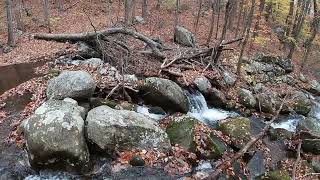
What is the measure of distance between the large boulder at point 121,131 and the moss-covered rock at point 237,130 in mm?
2504

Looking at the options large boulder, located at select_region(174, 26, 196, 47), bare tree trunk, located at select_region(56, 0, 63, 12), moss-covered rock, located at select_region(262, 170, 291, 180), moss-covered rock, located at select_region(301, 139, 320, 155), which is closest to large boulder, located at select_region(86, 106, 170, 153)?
moss-covered rock, located at select_region(262, 170, 291, 180)

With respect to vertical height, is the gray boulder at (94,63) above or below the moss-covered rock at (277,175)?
above

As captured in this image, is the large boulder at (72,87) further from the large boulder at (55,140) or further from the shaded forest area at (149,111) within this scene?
the large boulder at (55,140)

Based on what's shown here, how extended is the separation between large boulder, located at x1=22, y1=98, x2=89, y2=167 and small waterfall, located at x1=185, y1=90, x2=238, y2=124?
17.7 ft

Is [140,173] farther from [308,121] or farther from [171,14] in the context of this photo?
[171,14]

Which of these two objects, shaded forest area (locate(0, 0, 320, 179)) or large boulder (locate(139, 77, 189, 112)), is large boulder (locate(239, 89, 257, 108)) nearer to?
shaded forest area (locate(0, 0, 320, 179))

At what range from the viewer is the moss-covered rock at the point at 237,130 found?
11.1m

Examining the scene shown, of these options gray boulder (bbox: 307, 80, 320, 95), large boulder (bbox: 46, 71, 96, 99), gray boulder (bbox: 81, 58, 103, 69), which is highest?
large boulder (bbox: 46, 71, 96, 99)

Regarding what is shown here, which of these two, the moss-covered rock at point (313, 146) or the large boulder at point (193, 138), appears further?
the moss-covered rock at point (313, 146)

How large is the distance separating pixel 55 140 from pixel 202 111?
267 inches

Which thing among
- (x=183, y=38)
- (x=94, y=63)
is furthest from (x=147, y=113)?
(x=183, y=38)

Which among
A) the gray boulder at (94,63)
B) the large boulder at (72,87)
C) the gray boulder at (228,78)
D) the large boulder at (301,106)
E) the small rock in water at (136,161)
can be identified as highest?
the large boulder at (72,87)

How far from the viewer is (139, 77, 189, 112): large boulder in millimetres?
12445

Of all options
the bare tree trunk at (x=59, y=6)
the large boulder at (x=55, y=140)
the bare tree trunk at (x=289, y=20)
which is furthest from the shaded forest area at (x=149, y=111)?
the bare tree trunk at (x=59, y=6)
